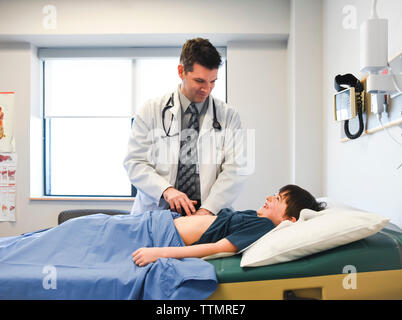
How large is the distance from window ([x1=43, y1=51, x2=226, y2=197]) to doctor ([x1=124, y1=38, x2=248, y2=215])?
177 centimetres

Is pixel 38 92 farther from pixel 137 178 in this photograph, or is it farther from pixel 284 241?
pixel 284 241

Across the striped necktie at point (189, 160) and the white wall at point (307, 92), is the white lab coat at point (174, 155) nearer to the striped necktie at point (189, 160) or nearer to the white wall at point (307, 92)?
the striped necktie at point (189, 160)

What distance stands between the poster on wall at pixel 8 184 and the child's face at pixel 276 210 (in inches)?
106

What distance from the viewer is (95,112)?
3.55m

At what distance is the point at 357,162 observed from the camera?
207cm

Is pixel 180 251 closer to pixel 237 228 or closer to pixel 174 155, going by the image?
pixel 237 228

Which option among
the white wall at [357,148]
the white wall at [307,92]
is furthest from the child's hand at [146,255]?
the white wall at [307,92]

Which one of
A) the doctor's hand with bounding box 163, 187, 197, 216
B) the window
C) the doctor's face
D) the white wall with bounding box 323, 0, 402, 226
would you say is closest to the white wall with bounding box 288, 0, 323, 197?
the white wall with bounding box 323, 0, 402, 226

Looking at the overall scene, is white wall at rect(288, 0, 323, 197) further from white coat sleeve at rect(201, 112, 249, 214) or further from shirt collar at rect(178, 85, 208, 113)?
shirt collar at rect(178, 85, 208, 113)

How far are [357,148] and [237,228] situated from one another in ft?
3.53

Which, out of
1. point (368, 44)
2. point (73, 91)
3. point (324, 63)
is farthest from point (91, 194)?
point (368, 44)

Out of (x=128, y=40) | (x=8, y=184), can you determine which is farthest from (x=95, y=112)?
(x=8, y=184)

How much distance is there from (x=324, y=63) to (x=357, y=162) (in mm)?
1109
